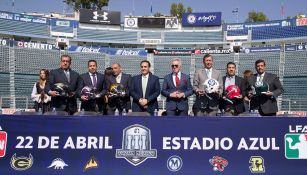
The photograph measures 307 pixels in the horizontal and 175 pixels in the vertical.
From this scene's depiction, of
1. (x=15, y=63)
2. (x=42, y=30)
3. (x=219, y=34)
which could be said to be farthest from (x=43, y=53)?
(x=219, y=34)

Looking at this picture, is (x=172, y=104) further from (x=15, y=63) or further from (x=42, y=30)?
(x=42, y=30)

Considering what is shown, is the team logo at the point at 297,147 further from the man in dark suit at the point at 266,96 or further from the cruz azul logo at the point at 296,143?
the man in dark suit at the point at 266,96

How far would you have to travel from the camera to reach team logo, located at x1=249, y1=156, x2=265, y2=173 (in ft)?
17.4

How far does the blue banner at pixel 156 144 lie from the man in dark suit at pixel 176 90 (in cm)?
135

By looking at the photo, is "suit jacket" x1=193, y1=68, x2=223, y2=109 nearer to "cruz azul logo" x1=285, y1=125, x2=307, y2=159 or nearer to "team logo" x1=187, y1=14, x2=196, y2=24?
"cruz azul logo" x1=285, y1=125, x2=307, y2=159

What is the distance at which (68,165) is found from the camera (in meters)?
5.30

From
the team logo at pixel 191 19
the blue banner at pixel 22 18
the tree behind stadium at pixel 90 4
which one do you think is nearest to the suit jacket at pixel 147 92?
the blue banner at pixel 22 18

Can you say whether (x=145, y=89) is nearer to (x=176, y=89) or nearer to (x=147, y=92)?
(x=147, y=92)

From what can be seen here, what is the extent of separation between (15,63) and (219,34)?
23.3m

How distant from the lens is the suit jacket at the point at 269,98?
657 centimetres

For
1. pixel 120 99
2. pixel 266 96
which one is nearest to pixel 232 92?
pixel 266 96

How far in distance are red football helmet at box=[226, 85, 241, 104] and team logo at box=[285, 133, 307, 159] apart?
1.45 metres

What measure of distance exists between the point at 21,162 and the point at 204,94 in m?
3.48

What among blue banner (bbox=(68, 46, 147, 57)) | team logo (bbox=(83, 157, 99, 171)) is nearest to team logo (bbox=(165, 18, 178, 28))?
blue banner (bbox=(68, 46, 147, 57))
